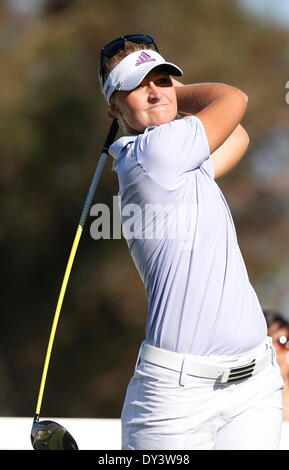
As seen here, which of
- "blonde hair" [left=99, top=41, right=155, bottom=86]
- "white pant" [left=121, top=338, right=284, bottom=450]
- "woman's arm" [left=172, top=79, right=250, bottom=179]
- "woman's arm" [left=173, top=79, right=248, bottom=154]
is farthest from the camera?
"woman's arm" [left=172, top=79, right=250, bottom=179]

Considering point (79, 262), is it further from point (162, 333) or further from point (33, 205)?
point (162, 333)

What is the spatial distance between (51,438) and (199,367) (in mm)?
360

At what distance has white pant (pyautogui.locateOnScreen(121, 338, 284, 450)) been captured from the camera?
142cm

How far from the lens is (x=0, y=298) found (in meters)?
6.30

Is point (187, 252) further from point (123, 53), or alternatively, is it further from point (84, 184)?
point (84, 184)

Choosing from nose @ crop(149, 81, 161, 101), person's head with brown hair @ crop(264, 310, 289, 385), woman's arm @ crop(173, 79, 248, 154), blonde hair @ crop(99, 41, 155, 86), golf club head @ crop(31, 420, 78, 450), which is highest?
blonde hair @ crop(99, 41, 155, 86)

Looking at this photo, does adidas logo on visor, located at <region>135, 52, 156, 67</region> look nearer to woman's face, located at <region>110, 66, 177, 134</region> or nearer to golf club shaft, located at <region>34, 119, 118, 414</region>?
woman's face, located at <region>110, 66, 177, 134</region>

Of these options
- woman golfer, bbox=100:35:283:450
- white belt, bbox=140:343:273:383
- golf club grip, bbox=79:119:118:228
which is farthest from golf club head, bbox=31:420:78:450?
golf club grip, bbox=79:119:118:228

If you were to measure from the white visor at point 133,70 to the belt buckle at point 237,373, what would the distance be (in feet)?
1.80

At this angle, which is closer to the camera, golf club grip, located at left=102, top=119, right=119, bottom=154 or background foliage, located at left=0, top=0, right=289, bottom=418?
golf club grip, located at left=102, top=119, right=119, bottom=154

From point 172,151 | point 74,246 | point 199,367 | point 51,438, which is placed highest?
point 172,151

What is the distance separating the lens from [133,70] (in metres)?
1.57

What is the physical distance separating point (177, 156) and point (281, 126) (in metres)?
4.80

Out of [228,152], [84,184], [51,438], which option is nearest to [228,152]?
[228,152]
